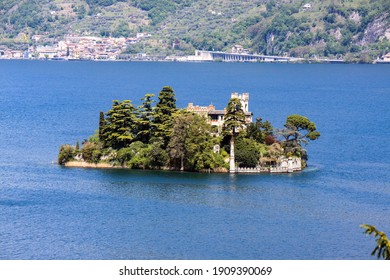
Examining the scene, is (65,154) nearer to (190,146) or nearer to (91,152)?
(91,152)

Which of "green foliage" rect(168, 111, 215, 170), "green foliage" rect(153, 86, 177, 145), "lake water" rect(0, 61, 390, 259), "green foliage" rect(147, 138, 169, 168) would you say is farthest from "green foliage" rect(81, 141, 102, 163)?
"green foliage" rect(168, 111, 215, 170)

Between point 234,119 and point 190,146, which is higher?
point 234,119

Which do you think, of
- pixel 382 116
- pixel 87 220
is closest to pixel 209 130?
pixel 87 220

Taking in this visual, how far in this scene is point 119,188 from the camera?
77000mm

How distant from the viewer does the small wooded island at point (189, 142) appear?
272ft

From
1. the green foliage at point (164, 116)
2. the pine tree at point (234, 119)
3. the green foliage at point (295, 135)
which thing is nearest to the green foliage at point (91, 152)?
the green foliage at point (164, 116)

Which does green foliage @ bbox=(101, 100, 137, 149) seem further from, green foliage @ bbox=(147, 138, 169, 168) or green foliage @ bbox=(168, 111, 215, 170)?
green foliage @ bbox=(168, 111, 215, 170)

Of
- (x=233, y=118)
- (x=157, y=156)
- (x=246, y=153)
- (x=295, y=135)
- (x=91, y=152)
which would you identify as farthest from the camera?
(x=295, y=135)

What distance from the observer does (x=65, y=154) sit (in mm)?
85625

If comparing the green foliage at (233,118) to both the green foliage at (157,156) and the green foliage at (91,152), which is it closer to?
the green foliage at (157,156)

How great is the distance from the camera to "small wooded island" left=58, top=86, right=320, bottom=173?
272ft

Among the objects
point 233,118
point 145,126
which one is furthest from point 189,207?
point 145,126

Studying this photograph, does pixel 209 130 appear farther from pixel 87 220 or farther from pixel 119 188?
pixel 87 220

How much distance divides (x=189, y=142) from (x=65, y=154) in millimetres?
10449
